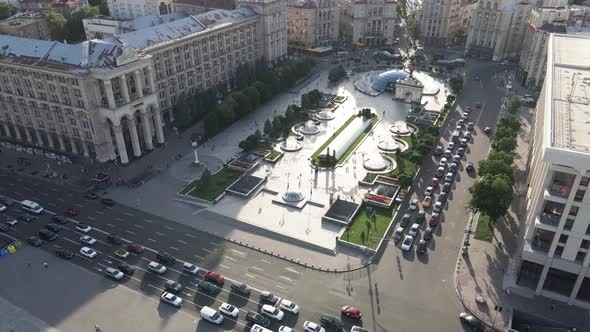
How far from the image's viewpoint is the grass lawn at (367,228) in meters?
97.2

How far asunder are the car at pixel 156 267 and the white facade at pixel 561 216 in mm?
68168

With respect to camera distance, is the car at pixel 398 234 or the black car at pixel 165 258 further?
the car at pixel 398 234

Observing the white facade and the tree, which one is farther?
the tree

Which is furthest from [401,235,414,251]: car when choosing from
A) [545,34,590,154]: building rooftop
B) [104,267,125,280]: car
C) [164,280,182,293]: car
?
[104,267,125,280]: car

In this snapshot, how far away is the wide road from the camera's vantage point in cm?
8038

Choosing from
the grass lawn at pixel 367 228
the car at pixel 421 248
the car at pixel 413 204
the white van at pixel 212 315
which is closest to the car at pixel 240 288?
the white van at pixel 212 315

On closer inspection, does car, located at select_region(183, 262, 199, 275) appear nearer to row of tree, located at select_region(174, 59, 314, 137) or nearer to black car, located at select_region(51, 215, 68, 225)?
black car, located at select_region(51, 215, 68, 225)

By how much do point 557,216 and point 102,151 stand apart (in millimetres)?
113724

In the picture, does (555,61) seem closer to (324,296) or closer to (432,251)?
(432,251)

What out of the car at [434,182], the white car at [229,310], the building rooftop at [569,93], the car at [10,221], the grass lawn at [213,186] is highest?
the building rooftop at [569,93]

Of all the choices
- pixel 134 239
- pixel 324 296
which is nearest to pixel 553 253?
pixel 324 296

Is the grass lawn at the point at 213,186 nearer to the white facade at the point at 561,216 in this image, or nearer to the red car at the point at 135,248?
the red car at the point at 135,248

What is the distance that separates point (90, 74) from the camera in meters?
119

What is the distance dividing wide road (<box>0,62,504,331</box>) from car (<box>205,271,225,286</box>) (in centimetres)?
144
